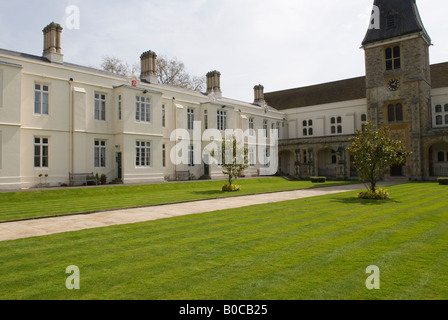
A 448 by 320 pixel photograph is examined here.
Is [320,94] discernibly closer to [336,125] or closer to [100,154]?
[336,125]

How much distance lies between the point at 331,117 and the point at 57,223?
40483 mm

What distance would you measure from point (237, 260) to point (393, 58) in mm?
38538

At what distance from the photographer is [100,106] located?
25.1 m

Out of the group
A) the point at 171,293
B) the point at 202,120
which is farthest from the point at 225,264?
the point at 202,120

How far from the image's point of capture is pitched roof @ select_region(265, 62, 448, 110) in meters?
39.1

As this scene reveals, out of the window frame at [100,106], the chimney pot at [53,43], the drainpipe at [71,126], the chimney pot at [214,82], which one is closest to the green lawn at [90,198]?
the drainpipe at [71,126]

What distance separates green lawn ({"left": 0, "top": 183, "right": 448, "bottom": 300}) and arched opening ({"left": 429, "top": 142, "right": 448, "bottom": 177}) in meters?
30.8

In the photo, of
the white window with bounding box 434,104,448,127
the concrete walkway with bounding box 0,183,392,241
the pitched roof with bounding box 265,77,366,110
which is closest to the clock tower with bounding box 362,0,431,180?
the white window with bounding box 434,104,448,127

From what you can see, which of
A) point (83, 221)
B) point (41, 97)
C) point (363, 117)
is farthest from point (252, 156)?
point (83, 221)

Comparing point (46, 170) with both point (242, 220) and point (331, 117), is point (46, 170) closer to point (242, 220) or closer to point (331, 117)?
point (242, 220)

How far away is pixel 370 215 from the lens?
10688mm

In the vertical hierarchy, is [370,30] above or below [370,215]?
above

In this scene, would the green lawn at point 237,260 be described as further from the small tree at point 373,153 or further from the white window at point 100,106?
the white window at point 100,106
